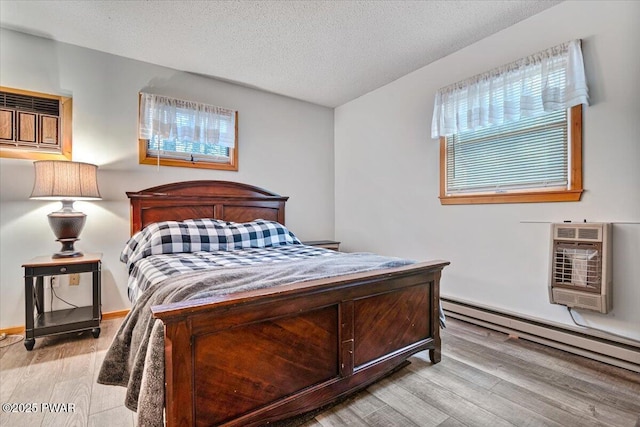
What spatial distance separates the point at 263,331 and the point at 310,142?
3229 mm

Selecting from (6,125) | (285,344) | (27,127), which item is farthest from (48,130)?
(285,344)

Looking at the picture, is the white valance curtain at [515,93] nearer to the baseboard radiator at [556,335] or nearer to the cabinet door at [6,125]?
the baseboard radiator at [556,335]

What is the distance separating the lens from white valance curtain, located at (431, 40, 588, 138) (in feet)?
6.97

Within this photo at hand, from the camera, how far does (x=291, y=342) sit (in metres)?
1.41

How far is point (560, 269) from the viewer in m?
2.16

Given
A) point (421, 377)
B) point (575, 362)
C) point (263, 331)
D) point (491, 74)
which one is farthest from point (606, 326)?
point (263, 331)

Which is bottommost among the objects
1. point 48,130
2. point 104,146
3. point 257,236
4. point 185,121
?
point 257,236

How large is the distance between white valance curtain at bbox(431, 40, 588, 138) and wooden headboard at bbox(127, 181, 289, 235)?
203 cm

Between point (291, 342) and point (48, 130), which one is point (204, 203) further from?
point (291, 342)

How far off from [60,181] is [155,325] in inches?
77.7

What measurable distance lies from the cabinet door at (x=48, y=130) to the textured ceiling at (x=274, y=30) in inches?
27.2

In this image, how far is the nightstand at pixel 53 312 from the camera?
220cm

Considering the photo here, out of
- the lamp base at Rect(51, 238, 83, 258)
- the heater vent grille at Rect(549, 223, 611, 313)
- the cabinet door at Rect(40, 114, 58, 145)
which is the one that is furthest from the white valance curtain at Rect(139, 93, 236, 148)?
the heater vent grille at Rect(549, 223, 611, 313)

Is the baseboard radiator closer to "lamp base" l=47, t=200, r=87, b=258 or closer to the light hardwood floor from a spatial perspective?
the light hardwood floor
